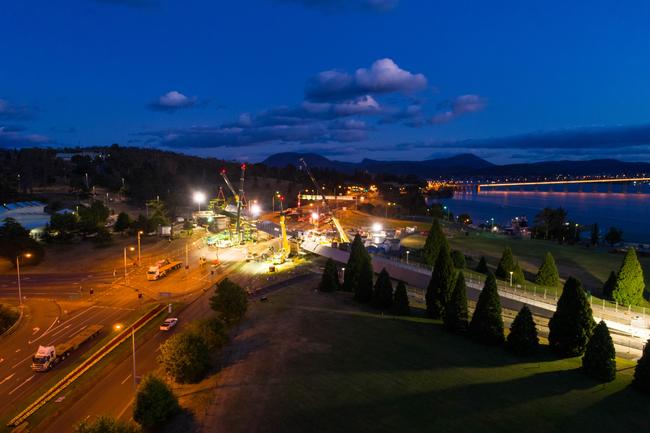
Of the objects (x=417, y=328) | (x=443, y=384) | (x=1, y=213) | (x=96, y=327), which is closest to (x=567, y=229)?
(x=417, y=328)

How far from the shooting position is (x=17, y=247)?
51500 millimetres

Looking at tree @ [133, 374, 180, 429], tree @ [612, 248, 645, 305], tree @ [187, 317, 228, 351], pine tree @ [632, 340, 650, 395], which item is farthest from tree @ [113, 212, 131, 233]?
pine tree @ [632, 340, 650, 395]

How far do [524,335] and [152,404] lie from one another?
2052cm

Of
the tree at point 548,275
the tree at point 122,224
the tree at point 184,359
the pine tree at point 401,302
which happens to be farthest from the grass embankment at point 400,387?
the tree at point 122,224

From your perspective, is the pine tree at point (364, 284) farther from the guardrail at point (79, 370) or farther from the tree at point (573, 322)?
the guardrail at point (79, 370)

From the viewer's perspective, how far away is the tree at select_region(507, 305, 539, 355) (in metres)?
26.0

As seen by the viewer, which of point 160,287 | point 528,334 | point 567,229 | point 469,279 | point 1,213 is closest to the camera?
point 528,334

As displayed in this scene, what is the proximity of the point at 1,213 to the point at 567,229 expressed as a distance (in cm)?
10649

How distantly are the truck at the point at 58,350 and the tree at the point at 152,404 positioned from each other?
9932 mm

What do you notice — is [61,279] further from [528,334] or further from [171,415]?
[528,334]

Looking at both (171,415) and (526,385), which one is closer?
(171,415)

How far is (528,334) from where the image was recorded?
26.1m

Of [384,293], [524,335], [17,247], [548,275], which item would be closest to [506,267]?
[548,275]

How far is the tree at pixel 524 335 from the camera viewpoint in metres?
26.0
